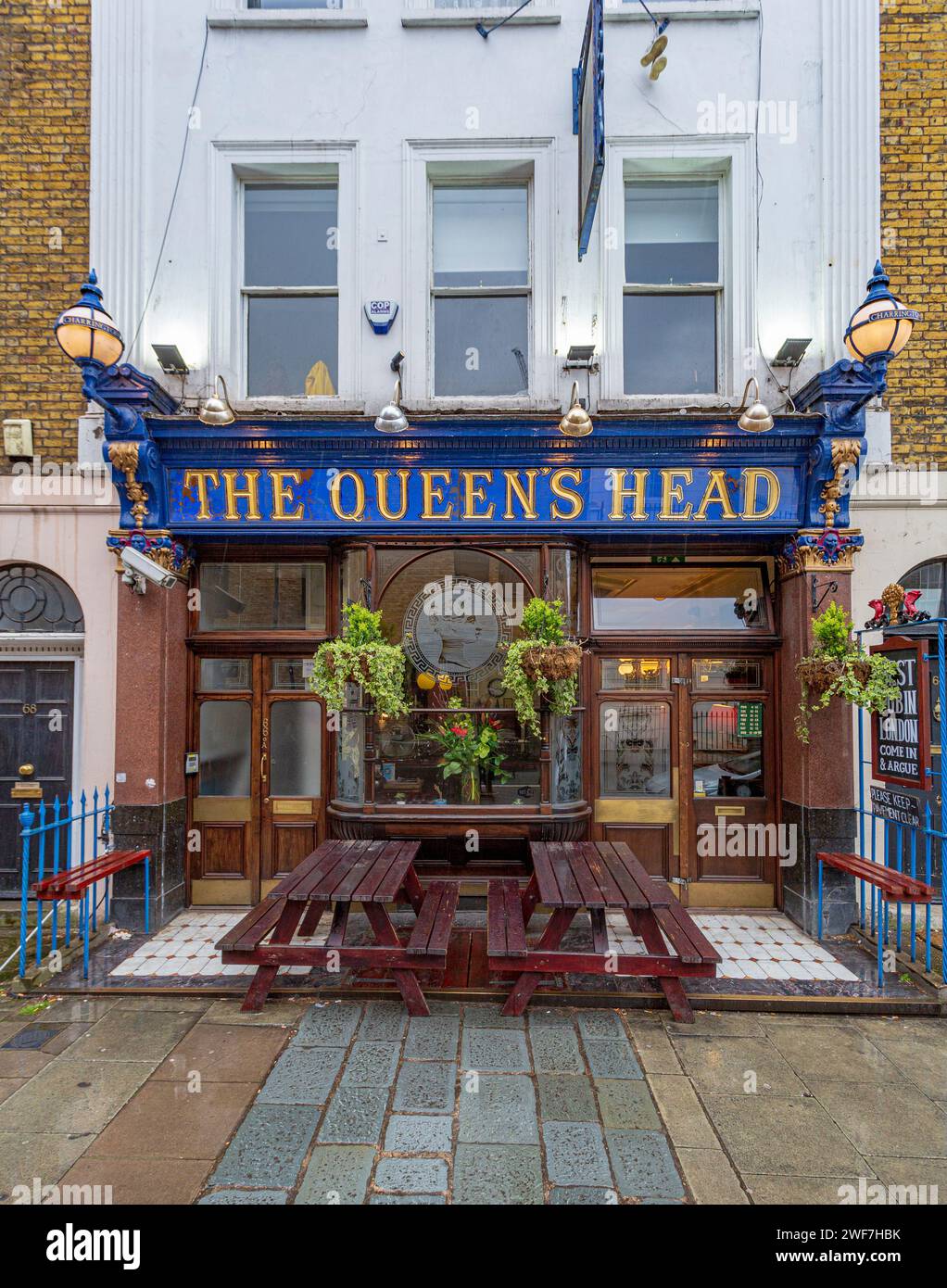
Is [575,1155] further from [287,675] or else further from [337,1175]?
[287,675]

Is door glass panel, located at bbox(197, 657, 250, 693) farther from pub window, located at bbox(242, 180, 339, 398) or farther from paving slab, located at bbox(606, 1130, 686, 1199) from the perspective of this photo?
paving slab, located at bbox(606, 1130, 686, 1199)

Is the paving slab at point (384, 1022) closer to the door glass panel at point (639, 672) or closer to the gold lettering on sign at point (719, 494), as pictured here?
the door glass panel at point (639, 672)

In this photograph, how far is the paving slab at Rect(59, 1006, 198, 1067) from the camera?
4254 millimetres

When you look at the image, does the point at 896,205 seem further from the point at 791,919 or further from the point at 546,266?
the point at 791,919

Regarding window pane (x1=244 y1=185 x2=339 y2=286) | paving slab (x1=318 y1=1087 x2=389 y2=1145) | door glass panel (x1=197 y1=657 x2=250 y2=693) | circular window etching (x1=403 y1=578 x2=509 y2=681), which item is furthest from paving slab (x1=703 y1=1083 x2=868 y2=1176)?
window pane (x1=244 y1=185 x2=339 y2=286)

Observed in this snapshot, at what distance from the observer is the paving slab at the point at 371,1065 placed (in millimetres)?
3920

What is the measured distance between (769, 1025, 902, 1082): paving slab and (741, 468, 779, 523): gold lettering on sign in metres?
4.30

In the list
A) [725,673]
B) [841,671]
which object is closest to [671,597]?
[725,673]

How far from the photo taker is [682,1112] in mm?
3668

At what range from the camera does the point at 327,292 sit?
6.93 m

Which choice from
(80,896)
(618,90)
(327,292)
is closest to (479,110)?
(618,90)

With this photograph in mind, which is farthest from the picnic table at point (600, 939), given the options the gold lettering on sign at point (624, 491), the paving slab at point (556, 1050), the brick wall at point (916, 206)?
the brick wall at point (916, 206)

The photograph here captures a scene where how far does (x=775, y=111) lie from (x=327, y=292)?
490 cm

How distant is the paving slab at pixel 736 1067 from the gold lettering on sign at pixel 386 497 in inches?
193
